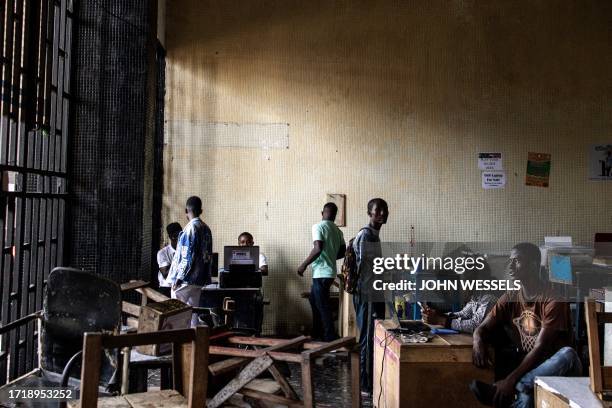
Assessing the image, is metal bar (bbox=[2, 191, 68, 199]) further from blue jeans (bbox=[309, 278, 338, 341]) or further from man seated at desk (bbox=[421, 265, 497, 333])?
man seated at desk (bbox=[421, 265, 497, 333])

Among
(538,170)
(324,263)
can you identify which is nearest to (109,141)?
(324,263)

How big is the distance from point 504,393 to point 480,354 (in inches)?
9.0

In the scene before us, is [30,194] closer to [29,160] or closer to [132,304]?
[29,160]

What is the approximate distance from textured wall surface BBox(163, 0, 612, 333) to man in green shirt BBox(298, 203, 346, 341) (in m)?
0.81

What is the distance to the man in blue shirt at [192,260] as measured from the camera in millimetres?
4387

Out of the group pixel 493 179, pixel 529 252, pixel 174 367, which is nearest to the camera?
pixel 174 367

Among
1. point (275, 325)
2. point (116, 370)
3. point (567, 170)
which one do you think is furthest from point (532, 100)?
point (116, 370)

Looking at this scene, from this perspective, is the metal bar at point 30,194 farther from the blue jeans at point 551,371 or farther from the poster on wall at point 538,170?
the poster on wall at point 538,170

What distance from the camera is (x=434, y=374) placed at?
2.97 m

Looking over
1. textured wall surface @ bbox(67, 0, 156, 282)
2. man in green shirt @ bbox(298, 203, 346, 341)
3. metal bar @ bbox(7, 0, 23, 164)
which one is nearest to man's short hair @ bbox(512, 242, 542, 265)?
man in green shirt @ bbox(298, 203, 346, 341)

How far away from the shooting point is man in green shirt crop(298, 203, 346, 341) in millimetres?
5266

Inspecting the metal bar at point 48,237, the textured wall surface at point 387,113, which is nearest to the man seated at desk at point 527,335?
the metal bar at point 48,237

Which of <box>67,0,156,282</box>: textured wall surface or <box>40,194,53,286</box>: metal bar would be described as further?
<box>67,0,156,282</box>: textured wall surface

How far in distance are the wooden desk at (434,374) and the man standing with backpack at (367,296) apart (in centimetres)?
95
